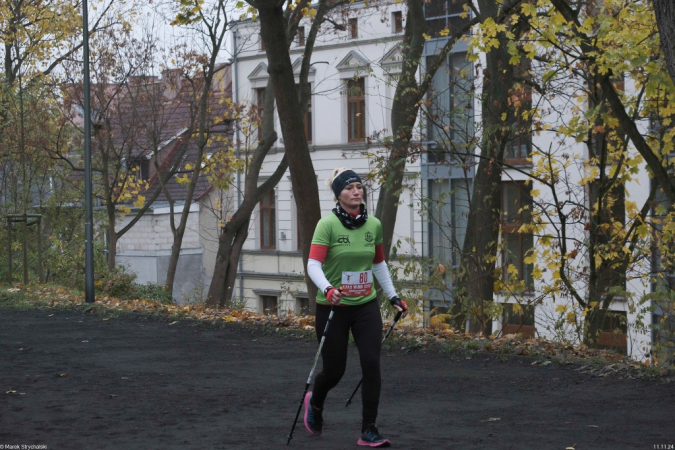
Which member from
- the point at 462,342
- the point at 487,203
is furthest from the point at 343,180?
the point at 487,203

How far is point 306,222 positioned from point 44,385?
5979mm

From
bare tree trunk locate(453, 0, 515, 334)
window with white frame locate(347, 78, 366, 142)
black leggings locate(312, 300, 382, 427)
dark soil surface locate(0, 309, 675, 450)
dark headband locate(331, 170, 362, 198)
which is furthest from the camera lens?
window with white frame locate(347, 78, 366, 142)

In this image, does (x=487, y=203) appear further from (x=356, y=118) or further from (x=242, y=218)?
(x=356, y=118)

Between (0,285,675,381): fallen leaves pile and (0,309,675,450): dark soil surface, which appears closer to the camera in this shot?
(0,309,675,450): dark soil surface

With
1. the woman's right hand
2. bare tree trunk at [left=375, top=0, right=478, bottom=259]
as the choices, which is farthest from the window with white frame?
the woman's right hand

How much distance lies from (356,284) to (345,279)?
9cm

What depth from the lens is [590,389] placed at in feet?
30.6

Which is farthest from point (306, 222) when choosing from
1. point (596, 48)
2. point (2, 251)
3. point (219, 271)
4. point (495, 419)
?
point (2, 251)

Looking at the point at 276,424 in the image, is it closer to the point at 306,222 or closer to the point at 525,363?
the point at 525,363

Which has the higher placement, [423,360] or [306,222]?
[306,222]

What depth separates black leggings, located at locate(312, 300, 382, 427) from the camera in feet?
22.7

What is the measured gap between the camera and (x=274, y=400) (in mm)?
8781

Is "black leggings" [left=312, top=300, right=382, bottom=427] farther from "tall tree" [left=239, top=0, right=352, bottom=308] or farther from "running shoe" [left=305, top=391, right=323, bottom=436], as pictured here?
"tall tree" [left=239, top=0, right=352, bottom=308]

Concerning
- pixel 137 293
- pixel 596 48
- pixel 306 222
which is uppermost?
pixel 596 48
